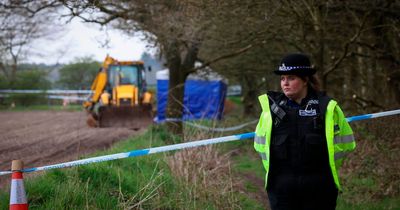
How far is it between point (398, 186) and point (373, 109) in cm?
360

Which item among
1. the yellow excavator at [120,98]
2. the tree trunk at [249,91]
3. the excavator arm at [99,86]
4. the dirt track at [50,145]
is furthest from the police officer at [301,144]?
the tree trunk at [249,91]

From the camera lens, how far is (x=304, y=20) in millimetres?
11406

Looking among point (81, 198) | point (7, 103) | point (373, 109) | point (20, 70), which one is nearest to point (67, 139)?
point (373, 109)

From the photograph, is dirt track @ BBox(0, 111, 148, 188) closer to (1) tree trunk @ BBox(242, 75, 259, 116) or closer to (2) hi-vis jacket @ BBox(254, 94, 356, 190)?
(2) hi-vis jacket @ BBox(254, 94, 356, 190)

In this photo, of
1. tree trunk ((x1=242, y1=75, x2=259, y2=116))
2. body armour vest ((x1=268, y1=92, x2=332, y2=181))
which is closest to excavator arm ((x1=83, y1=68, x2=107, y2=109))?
tree trunk ((x1=242, y1=75, x2=259, y2=116))

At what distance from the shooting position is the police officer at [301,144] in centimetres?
410

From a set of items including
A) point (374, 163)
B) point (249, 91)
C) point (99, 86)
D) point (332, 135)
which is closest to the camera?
point (332, 135)

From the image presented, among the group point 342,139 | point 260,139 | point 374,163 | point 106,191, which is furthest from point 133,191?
point 374,163

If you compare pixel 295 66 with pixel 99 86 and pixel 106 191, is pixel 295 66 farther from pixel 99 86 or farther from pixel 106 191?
pixel 99 86

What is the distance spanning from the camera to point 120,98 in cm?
2520

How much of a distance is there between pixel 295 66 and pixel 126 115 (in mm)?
19292

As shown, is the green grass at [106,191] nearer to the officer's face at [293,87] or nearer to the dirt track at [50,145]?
the dirt track at [50,145]

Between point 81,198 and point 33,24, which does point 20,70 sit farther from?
point 81,198

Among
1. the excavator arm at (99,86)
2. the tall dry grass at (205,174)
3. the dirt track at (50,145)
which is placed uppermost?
the excavator arm at (99,86)
